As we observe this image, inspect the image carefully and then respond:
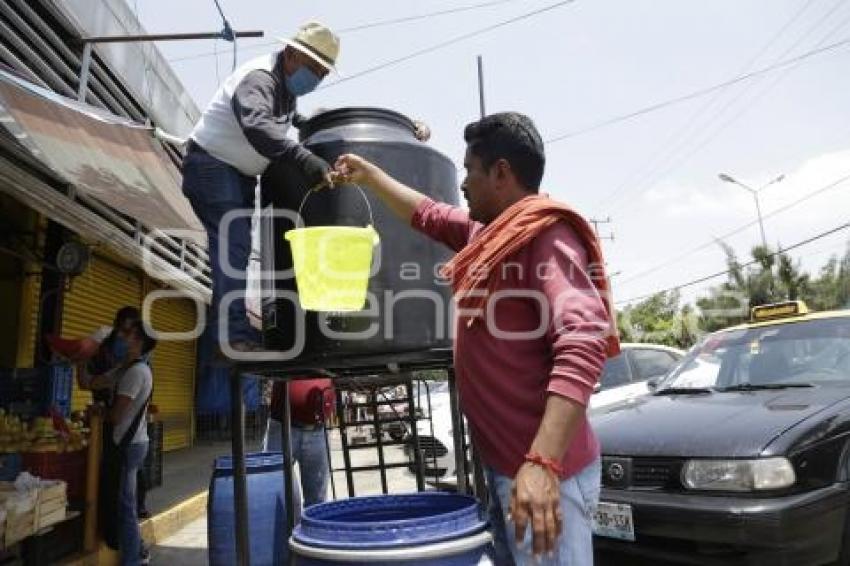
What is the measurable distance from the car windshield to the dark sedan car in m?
0.02

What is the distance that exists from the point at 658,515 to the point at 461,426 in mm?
1216

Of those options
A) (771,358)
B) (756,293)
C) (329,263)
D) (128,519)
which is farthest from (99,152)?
(756,293)

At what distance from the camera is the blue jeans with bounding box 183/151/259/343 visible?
9.00 ft

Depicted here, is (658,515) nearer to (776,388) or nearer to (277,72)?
(776,388)

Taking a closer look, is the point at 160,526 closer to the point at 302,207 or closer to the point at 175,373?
the point at 302,207

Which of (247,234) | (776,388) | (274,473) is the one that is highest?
(247,234)

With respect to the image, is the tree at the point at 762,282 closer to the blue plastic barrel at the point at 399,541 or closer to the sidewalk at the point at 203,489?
the sidewalk at the point at 203,489

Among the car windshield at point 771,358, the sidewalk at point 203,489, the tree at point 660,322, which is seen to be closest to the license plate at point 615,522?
the car windshield at point 771,358

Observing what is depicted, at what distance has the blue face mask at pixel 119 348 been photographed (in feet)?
16.4

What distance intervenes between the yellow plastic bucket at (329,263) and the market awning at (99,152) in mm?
2353

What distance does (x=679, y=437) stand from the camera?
12.4ft

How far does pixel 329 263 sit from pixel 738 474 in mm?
2432

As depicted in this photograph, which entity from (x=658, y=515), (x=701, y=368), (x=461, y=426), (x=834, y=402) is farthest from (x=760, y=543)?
(x=701, y=368)

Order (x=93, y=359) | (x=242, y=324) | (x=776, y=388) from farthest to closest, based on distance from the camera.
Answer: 1. (x=93, y=359)
2. (x=776, y=388)
3. (x=242, y=324)
